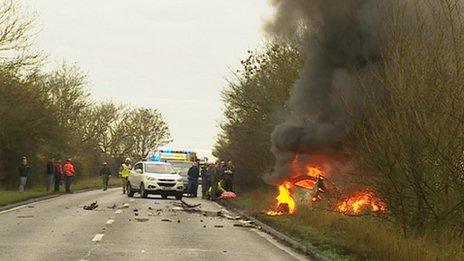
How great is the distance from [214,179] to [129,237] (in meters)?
18.4

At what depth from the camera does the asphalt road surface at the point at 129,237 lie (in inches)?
508

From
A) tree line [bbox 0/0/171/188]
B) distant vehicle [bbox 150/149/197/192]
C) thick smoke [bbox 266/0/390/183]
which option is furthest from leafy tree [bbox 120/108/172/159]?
thick smoke [bbox 266/0/390/183]

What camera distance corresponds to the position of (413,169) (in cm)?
1352

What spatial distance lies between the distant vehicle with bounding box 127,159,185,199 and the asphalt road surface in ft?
32.6

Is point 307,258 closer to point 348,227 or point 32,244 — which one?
point 348,227

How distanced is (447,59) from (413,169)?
2.01 meters

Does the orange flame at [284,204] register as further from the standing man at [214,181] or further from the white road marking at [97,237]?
the standing man at [214,181]

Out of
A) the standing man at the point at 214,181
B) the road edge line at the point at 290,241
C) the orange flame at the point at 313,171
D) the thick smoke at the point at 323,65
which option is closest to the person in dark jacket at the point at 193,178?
the standing man at the point at 214,181

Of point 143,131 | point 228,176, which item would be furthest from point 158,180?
point 143,131

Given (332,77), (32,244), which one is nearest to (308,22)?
(332,77)

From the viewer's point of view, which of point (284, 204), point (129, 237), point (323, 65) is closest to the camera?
point (129, 237)

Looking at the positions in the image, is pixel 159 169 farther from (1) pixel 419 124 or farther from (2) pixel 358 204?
(1) pixel 419 124

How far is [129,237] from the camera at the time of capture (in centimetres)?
1588

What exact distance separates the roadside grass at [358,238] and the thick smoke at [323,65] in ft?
5.40
